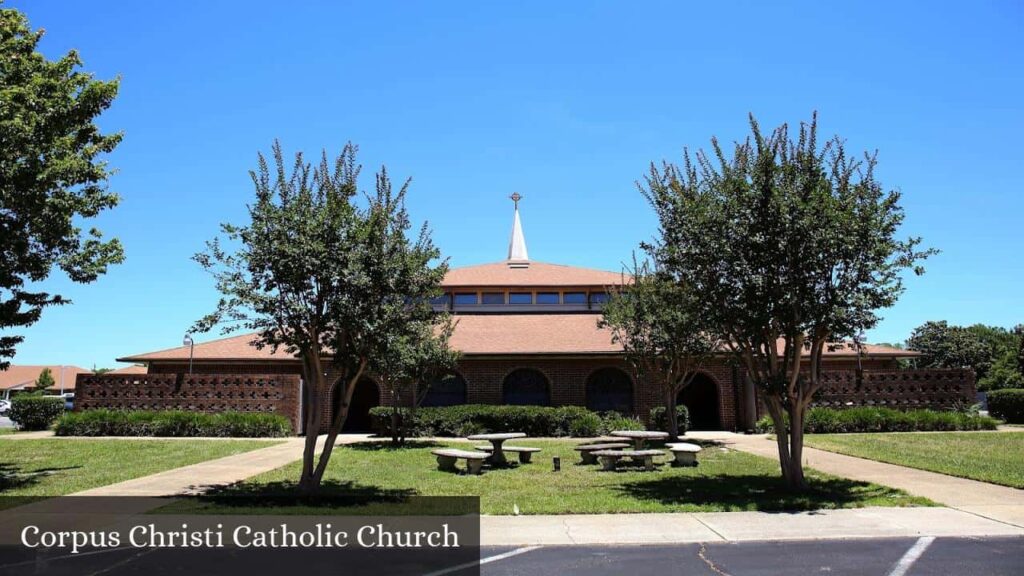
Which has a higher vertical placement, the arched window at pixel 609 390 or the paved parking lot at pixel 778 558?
the arched window at pixel 609 390

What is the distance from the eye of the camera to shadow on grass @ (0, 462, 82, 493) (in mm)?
12742

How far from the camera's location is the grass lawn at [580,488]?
10430 millimetres

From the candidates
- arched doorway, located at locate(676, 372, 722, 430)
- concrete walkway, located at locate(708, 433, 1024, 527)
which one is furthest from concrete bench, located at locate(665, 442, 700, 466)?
arched doorway, located at locate(676, 372, 722, 430)

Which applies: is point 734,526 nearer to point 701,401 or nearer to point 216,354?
point 701,401

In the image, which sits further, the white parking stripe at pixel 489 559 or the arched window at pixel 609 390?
the arched window at pixel 609 390

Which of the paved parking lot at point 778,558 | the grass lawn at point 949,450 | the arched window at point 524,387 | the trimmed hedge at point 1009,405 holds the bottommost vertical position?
the paved parking lot at point 778,558

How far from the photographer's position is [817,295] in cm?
1138

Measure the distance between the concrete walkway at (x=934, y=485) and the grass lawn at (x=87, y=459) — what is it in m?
14.6

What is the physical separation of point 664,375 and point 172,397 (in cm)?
1808

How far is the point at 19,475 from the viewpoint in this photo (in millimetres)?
13969

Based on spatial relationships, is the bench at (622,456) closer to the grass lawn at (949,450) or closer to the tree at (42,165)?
the grass lawn at (949,450)

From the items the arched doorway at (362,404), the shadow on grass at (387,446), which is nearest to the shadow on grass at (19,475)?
the shadow on grass at (387,446)
